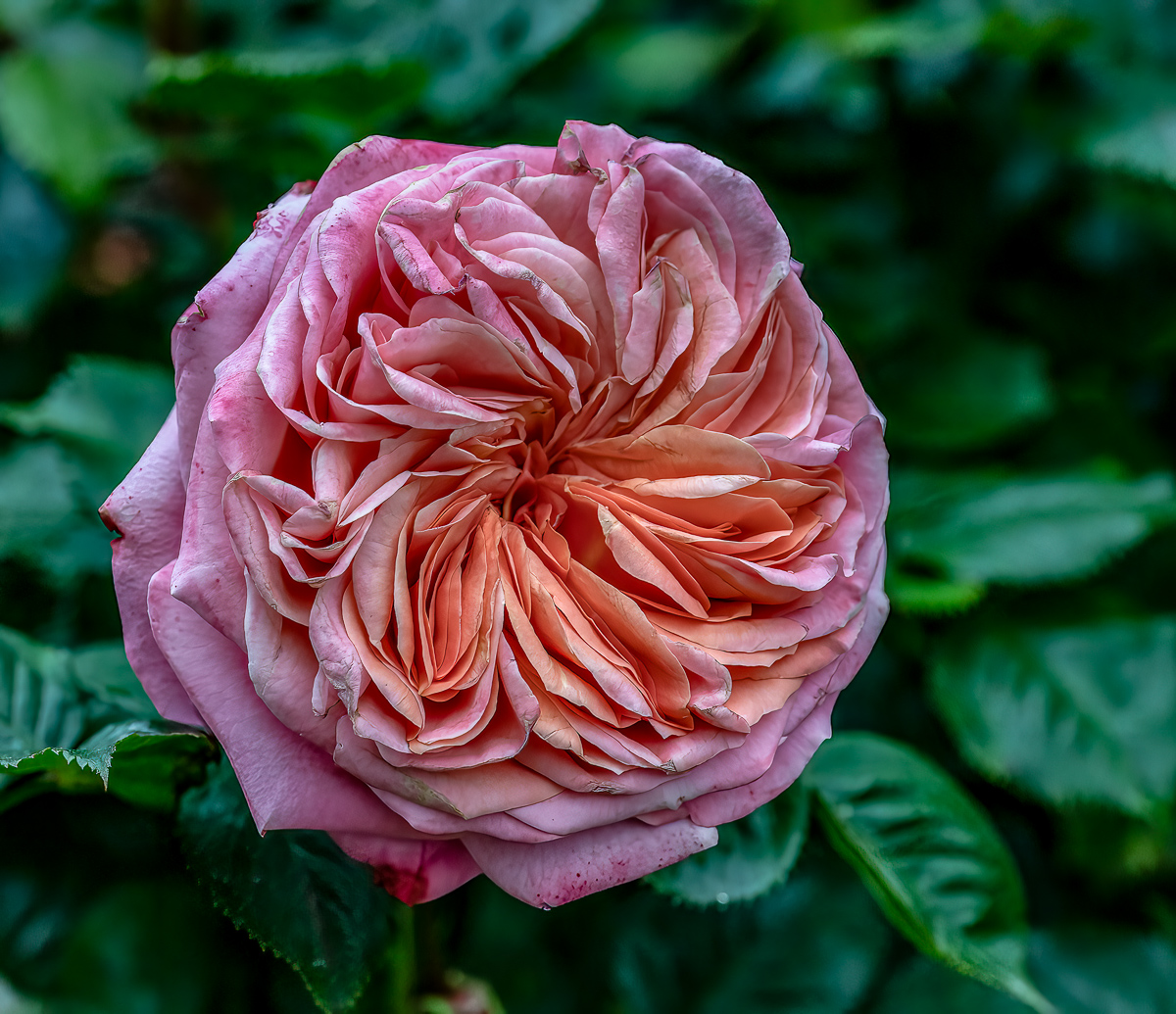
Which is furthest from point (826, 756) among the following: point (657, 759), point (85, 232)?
point (85, 232)

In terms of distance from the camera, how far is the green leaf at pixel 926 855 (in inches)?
25.7

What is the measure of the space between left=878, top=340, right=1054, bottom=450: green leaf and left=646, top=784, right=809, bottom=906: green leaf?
21.5 inches

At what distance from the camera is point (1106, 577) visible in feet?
3.48

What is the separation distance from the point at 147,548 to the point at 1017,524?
765 mm

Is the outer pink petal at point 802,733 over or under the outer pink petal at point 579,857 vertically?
over

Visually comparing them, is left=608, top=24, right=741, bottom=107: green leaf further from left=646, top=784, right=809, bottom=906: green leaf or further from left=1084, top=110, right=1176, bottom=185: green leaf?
left=646, top=784, right=809, bottom=906: green leaf

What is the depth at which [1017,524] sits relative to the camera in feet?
3.03

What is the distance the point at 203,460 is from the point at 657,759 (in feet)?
0.82

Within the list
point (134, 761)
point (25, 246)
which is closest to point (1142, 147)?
point (134, 761)

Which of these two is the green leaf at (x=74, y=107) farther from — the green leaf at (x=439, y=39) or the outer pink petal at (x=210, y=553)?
the outer pink petal at (x=210, y=553)

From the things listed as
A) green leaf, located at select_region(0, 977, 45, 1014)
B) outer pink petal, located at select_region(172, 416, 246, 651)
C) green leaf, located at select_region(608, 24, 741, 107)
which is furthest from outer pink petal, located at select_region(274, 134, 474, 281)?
green leaf, located at select_region(608, 24, 741, 107)

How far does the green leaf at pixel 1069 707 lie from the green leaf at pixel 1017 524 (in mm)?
97

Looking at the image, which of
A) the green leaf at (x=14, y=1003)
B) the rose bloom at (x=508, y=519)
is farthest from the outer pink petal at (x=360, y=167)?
the green leaf at (x=14, y=1003)

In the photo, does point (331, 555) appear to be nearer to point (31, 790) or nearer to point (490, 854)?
point (490, 854)
